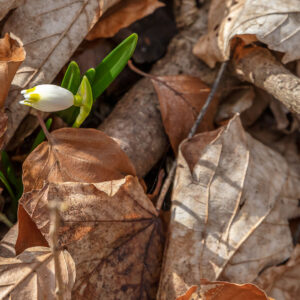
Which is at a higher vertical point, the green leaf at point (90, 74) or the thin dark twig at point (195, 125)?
the green leaf at point (90, 74)

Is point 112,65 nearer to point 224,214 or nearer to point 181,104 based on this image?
point 181,104

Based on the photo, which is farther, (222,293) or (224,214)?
(224,214)

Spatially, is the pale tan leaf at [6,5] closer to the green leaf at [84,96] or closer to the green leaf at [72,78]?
the green leaf at [72,78]

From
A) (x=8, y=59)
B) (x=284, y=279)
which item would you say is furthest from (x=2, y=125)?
(x=284, y=279)

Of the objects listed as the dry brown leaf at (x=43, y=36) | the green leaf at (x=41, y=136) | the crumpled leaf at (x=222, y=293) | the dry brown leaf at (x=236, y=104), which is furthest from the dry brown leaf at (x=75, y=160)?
the dry brown leaf at (x=236, y=104)

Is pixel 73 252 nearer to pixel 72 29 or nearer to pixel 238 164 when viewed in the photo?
pixel 238 164

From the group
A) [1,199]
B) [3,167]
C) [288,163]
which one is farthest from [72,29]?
[288,163]
